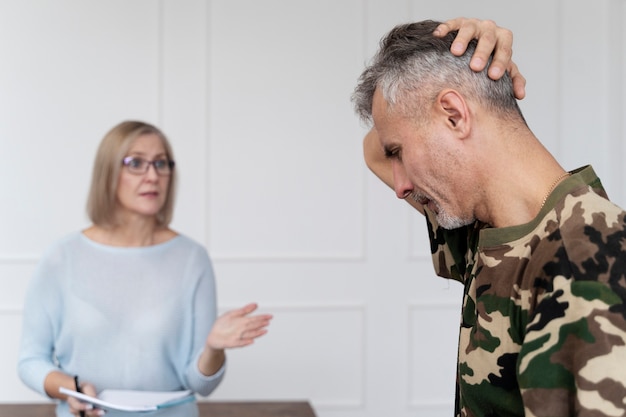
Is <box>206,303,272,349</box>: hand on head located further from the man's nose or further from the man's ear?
the man's ear

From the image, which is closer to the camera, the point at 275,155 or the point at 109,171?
the point at 109,171

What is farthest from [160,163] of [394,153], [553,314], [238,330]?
[553,314]

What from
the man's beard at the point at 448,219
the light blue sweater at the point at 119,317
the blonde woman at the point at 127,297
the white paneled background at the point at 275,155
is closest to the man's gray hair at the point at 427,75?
the man's beard at the point at 448,219

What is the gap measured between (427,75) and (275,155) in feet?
10.7

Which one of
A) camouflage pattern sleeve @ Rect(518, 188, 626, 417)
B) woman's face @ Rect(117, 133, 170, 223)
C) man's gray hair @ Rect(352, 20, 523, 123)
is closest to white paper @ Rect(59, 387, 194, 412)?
woman's face @ Rect(117, 133, 170, 223)

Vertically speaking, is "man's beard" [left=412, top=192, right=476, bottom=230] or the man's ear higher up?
the man's ear

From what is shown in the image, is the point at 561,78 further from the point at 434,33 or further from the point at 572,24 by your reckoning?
the point at 434,33

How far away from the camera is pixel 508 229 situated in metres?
1.20

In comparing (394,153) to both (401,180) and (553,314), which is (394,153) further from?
(553,314)

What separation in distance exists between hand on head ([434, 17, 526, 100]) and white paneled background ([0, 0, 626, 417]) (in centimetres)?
321

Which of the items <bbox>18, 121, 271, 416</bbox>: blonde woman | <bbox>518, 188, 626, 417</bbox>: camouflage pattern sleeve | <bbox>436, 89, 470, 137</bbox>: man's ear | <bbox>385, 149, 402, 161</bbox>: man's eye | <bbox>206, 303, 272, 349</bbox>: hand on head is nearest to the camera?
<bbox>518, 188, 626, 417</bbox>: camouflage pattern sleeve

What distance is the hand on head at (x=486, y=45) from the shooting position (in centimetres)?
123

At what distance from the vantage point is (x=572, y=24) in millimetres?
4695

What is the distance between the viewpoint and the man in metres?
1.03
